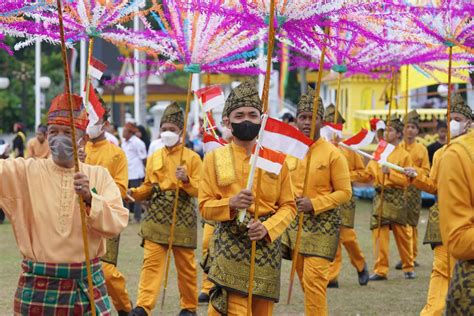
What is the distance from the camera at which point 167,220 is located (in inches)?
384

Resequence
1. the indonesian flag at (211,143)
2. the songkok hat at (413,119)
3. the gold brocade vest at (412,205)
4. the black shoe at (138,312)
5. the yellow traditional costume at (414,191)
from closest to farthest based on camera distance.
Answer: the black shoe at (138,312) → the indonesian flag at (211,143) → the yellow traditional costume at (414,191) → the gold brocade vest at (412,205) → the songkok hat at (413,119)

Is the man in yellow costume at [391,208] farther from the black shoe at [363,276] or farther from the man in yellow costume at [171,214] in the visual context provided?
the man in yellow costume at [171,214]

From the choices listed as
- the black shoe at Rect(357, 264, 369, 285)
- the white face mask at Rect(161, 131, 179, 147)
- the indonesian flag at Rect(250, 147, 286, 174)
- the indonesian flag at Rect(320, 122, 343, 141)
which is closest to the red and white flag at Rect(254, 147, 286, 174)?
the indonesian flag at Rect(250, 147, 286, 174)

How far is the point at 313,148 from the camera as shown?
870 centimetres

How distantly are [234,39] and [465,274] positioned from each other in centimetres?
Answer: 436

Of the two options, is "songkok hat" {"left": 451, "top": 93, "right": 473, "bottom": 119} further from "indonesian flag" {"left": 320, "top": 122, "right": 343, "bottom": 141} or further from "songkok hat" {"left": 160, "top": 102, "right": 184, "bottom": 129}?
"songkok hat" {"left": 160, "top": 102, "right": 184, "bottom": 129}

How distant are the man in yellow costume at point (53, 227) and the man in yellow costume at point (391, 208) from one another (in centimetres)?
678

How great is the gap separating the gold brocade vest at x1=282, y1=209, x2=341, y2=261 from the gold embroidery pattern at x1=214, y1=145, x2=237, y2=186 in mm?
1976

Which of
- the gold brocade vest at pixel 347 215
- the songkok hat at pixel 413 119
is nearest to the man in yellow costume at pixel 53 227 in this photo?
the gold brocade vest at pixel 347 215

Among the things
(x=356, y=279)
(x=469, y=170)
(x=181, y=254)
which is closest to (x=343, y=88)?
(x=356, y=279)

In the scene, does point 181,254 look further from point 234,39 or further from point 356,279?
point 356,279

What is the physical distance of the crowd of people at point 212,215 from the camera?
5516 mm

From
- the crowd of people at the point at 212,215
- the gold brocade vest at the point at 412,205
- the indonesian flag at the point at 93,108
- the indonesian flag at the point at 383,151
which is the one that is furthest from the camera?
the gold brocade vest at the point at 412,205

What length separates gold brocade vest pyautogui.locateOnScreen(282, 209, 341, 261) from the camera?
28.2ft
